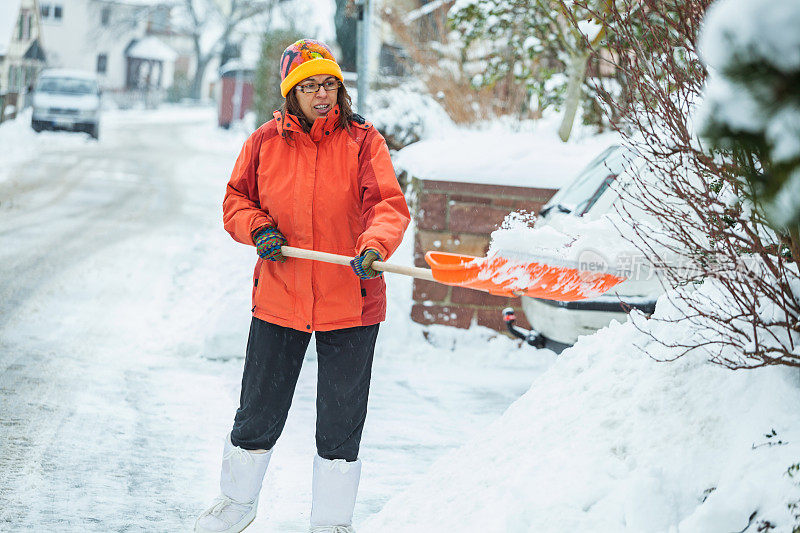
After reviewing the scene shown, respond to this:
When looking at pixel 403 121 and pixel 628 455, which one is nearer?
pixel 628 455

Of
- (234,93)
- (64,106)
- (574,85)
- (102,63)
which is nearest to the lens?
(574,85)

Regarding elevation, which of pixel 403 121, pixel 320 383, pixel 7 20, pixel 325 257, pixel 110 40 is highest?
pixel 110 40

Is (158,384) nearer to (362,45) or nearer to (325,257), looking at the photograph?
(325,257)

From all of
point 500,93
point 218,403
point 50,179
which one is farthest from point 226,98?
point 218,403

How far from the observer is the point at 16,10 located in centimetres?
3028

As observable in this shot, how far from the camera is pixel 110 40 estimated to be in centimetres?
5456

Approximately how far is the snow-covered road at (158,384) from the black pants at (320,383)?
453 millimetres

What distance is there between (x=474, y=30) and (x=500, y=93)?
7.53ft

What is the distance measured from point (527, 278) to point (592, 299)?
1.54 metres

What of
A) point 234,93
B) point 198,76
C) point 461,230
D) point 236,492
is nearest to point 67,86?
point 234,93

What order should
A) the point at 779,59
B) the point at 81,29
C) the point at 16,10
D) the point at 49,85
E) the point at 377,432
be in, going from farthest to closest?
the point at 81,29
the point at 16,10
the point at 49,85
the point at 377,432
the point at 779,59

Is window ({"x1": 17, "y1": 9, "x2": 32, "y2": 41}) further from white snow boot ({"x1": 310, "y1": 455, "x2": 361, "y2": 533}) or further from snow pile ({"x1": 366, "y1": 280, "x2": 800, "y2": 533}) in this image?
snow pile ({"x1": 366, "y1": 280, "x2": 800, "y2": 533})

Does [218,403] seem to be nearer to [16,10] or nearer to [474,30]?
[474,30]

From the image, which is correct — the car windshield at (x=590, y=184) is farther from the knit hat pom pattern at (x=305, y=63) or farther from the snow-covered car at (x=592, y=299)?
the knit hat pom pattern at (x=305, y=63)
